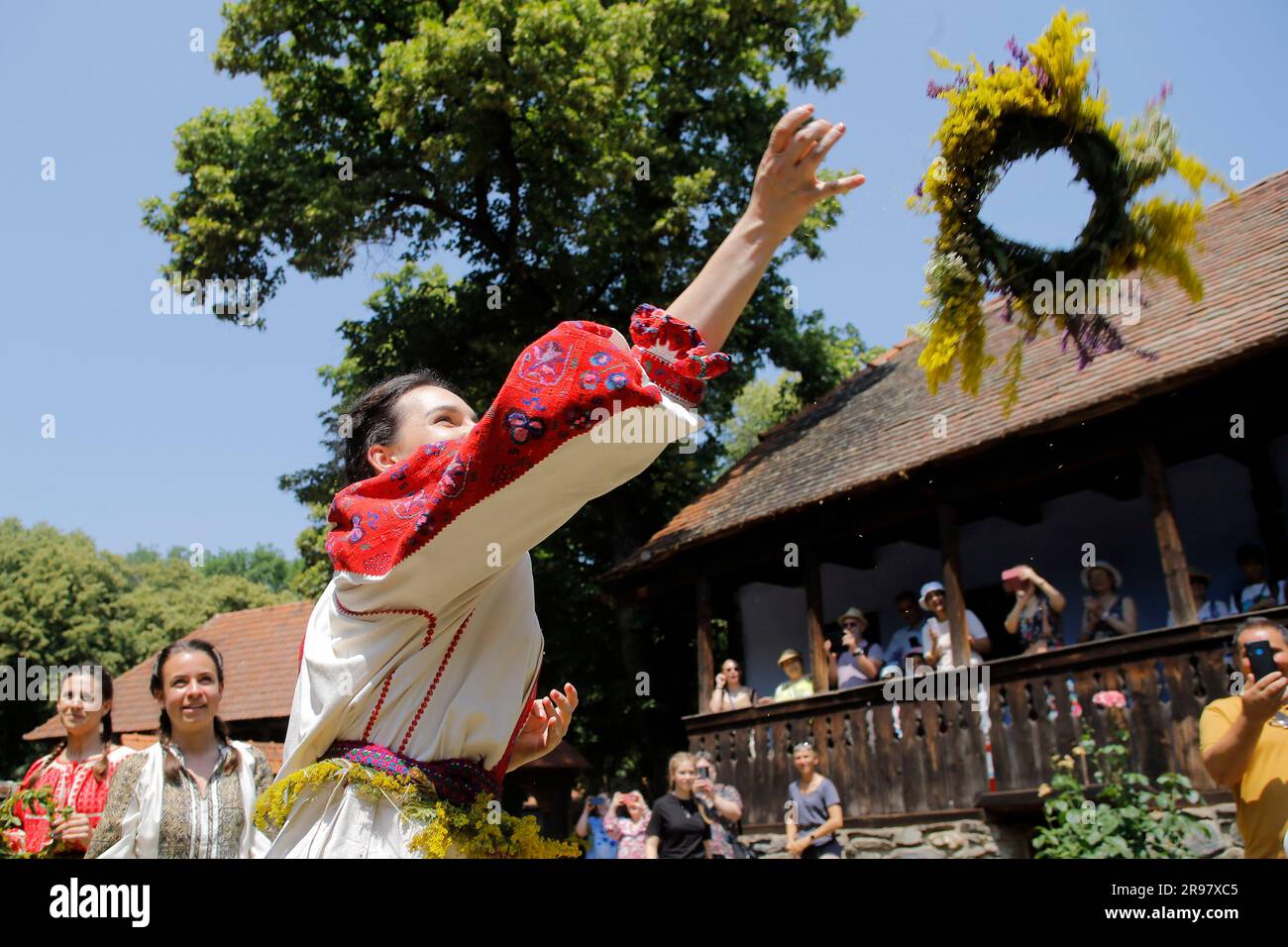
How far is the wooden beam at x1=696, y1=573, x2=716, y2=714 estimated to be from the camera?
620 inches

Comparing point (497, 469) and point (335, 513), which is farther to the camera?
point (335, 513)

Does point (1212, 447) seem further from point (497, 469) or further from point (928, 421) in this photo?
point (497, 469)

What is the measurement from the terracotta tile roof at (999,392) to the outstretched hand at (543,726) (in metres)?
5.67

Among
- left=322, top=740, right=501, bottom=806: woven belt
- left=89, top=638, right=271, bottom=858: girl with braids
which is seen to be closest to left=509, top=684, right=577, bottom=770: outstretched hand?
left=322, top=740, right=501, bottom=806: woven belt

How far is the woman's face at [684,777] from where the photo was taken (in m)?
9.38

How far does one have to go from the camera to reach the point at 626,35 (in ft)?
57.2

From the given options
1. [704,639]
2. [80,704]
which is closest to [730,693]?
[704,639]

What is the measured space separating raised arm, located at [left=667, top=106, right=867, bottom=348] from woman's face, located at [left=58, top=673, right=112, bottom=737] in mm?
4191

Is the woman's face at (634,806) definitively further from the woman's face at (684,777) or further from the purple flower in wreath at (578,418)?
the purple flower in wreath at (578,418)

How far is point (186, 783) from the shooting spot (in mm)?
3654

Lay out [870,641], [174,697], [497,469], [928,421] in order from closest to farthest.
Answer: [497,469] < [174,697] < [928,421] < [870,641]

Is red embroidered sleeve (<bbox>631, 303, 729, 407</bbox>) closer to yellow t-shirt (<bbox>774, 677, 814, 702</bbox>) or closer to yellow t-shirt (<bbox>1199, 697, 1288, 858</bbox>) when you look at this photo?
yellow t-shirt (<bbox>1199, 697, 1288, 858</bbox>)
